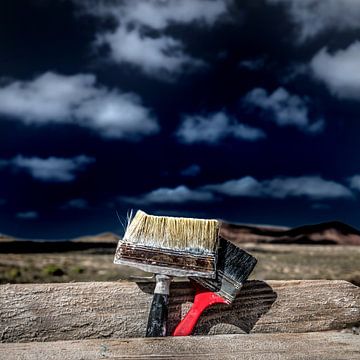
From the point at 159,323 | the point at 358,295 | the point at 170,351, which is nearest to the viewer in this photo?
the point at 170,351

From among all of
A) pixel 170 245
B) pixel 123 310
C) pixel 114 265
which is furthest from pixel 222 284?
pixel 114 265

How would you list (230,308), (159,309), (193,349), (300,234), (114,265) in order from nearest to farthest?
(193,349), (159,309), (230,308), (114,265), (300,234)

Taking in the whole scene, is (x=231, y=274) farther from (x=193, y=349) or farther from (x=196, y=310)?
(x=193, y=349)

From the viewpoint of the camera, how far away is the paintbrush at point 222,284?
6.14ft

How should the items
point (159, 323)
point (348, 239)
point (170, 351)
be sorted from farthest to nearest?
point (348, 239) < point (159, 323) < point (170, 351)

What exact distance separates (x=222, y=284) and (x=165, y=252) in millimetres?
233

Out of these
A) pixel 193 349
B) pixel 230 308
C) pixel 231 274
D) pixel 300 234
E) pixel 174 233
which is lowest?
pixel 193 349

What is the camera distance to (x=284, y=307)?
2012mm

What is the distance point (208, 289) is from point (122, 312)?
0.32 meters

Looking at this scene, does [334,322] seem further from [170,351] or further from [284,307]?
[170,351]

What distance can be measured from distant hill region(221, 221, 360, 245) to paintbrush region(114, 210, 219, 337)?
11819 millimetres

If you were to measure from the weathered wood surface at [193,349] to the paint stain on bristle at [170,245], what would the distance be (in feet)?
0.79

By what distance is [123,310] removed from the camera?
75.0 inches

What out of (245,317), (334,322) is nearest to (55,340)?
(245,317)
